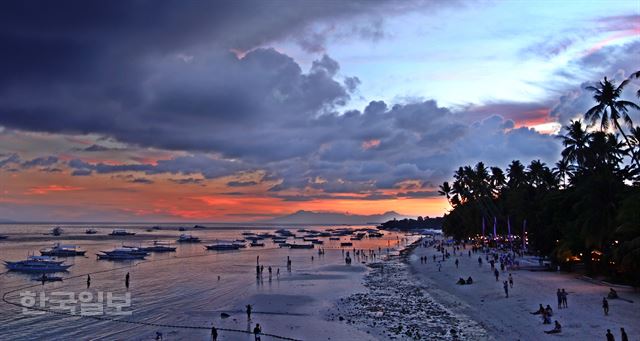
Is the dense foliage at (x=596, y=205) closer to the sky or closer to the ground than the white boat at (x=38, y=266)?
closer to the sky

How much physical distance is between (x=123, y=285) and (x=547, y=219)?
5181 cm

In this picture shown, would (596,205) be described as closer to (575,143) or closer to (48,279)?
(575,143)

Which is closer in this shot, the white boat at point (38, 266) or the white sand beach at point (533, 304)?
the white sand beach at point (533, 304)

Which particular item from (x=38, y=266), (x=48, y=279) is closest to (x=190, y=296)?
(x=48, y=279)

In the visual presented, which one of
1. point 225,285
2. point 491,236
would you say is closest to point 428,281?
point 225,285

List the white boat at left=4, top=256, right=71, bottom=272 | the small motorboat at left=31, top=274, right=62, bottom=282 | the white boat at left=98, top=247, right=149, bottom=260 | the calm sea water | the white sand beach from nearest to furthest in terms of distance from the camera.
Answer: the white sand beach, the calm sea water, the small motorboat at left=31, top=274, right=62, bottom=282, the white boat at left=4, top=256, right=71, bottom=272, the white boat at left=98, top=247, right=149, bottom=260

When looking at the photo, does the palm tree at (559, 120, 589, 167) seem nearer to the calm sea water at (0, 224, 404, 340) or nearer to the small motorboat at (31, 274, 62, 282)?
the calm sea water at (0, 224, 404, 340)

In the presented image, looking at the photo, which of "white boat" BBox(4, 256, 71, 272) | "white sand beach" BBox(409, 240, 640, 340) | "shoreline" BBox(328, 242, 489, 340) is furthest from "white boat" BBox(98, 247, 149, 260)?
"white sand beach" BBox(409, 240, 640, 340)

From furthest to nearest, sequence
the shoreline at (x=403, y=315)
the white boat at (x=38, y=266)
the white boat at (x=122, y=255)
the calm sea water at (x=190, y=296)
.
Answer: the white boat at (x=122, y=255)
the white boat at (x=38, y=266)
the calm sea water at (x=190, y=296)
the shoreline at (x=403, y=315)

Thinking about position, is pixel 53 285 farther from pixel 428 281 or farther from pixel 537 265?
pixel 537 265

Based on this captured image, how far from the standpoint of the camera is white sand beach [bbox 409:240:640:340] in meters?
27.8

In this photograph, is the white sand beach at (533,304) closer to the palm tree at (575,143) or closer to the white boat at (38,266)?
the palm tree at (575,143)

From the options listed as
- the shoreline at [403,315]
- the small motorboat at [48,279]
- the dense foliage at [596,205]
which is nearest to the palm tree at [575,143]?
the dense foliage at [596,205]

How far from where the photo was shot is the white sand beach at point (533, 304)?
27.8 m
